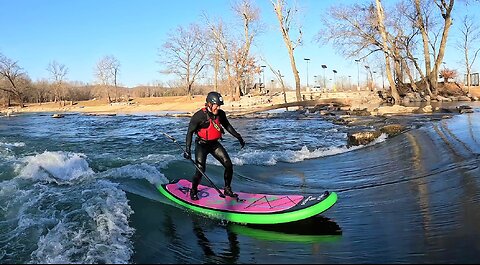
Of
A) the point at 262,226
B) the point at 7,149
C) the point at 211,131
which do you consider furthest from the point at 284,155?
the point at 7,149

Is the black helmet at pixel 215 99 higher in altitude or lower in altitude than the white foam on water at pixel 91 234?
higher

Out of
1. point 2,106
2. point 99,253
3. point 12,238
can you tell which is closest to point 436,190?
point 99,253

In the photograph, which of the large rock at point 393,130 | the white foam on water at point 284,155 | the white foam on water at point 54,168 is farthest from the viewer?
the large rock at point 393,130

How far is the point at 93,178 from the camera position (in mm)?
8578

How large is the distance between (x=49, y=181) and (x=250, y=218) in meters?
4.76

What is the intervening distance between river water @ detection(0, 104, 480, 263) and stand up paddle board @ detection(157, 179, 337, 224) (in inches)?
6.2

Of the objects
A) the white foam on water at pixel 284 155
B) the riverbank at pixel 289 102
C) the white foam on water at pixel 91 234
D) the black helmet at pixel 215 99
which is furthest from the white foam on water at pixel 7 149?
the riverbank at pixel 289 102

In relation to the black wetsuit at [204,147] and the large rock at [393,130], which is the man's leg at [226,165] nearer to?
the black wetsuit at [204,147]

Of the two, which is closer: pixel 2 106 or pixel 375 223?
pixel 375 223

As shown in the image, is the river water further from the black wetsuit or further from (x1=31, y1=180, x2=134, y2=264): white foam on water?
the black wetsuit

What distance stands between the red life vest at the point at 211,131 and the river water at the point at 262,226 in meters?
1.28

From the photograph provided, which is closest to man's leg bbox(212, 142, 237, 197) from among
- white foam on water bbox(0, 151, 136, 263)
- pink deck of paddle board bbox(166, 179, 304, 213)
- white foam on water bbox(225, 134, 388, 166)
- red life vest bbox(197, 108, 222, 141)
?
pink deck of paddle board bbox(166, 179, 304, 213)

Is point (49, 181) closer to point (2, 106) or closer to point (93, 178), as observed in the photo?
point (93, 178)

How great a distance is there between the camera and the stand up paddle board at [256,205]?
215 inches
